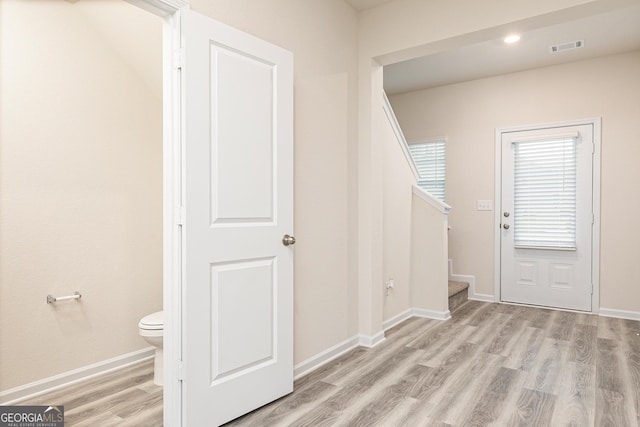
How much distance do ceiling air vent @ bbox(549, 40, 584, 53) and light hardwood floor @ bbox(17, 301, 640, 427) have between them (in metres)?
2.75

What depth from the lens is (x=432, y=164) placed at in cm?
537

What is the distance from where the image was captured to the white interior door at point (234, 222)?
192 centimetres

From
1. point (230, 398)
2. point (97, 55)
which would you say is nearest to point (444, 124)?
point (97, 55)

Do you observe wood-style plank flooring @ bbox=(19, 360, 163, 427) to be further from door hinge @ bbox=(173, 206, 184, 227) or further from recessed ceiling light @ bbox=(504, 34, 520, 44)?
recessed ceiling light @ bbox=(504, 34, 520, 44)

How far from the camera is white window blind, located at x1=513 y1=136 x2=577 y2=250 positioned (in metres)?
4.46

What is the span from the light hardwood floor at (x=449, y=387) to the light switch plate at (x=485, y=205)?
1709 mm

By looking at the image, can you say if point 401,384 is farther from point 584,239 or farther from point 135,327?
point 584,239

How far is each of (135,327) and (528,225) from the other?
4.22 m

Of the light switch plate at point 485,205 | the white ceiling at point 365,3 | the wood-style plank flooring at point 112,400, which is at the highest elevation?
the white ceiling at point 365,3

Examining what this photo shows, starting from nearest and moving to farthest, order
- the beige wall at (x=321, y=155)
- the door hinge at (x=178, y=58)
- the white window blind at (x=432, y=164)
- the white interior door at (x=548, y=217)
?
the door hinge at (x=178, y=58)
the beige wall at (x=321, y=155)
the white interior door at (x=548, y=217)
the white window blind at (x=432, y=164)

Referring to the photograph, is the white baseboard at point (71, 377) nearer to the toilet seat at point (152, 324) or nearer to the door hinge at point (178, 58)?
the toilet seat at point (152, 324)

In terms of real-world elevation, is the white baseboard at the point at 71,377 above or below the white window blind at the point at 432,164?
below

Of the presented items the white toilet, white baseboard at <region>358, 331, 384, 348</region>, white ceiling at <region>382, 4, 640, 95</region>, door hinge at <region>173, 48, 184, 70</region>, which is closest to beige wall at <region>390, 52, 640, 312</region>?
white ceiling at <region>382, 4, 640, 95</region>

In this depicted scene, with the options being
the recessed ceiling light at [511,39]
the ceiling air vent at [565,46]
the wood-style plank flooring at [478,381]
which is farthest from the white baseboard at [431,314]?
the ceiling air vent at [565,46]
